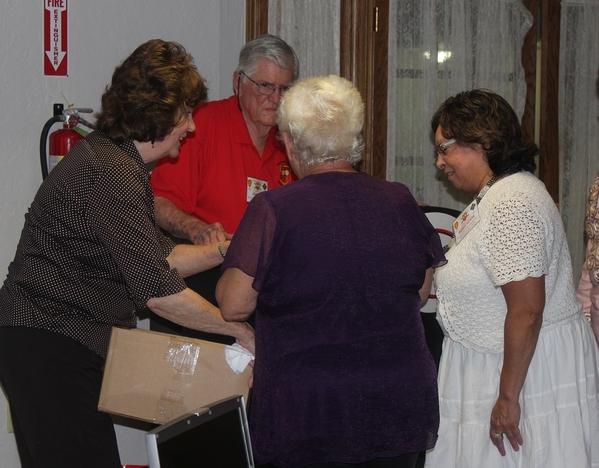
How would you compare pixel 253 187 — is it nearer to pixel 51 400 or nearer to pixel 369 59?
pixel 369 59

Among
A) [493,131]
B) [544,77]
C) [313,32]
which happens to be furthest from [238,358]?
[544,77]

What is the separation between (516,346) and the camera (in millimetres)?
2119

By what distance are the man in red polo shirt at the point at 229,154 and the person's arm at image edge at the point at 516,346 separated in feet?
3.38

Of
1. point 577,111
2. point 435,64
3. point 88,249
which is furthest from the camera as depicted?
point 577,111

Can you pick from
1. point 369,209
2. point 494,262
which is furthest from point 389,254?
point 494,262

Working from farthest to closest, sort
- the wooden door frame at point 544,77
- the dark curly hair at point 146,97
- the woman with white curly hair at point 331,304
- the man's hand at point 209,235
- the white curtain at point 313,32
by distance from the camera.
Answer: the wooden door frame at point 544,77 → the white curtain at point 313,32 → the man's hand at point 209,235 → the dark curly hair at point 146,97 → the woman with white curly hair at point 331,304

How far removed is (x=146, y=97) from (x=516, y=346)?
1.24 metres

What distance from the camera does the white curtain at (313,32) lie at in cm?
Result: 335

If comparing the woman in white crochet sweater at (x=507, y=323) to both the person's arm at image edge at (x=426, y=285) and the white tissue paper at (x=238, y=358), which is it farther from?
the white tissue paper at (x=238, y=358)

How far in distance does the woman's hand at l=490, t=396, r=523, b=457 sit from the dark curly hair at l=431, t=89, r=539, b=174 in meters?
0.70

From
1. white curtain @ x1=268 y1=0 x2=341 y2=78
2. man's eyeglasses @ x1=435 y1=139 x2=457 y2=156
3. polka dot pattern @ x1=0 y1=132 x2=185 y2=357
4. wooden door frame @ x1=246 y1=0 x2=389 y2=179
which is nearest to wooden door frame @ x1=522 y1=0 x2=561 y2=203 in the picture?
wooden door frame @ x1=246 y1=0 x2=389 y2=179

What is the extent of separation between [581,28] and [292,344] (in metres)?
2.94

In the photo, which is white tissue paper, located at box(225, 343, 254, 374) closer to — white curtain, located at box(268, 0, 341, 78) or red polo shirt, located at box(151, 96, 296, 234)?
red polo shirt, located at box(151, 96, 296, 234)

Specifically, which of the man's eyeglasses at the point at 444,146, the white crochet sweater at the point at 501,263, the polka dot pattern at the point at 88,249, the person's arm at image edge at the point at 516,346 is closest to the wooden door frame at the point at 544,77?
the man's eyeglasses at the point at 444,146
